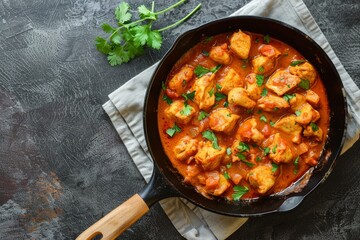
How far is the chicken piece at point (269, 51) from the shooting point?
4.13 meters

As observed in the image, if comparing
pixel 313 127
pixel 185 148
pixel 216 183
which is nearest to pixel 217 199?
pixel 216 183

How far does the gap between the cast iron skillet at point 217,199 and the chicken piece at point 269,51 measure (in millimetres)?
164

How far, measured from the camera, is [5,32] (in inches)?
178

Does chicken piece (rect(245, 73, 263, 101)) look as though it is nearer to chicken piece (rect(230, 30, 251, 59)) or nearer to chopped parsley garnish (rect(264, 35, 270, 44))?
chicken piece (rect(230, 30, 251, 59))

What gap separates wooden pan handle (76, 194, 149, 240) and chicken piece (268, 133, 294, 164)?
4.05 feet

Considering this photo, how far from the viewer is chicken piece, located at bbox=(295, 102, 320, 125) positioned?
4074mm

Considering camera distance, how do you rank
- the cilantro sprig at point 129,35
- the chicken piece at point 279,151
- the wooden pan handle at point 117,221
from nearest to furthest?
the wooden pan handle at point 117,221 → the chicken piece at point 279,151 → the cilantro sprig at point 129,35

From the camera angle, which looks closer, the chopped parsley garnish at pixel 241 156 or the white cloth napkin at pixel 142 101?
the chopped parsley garnish at pixel 241 156

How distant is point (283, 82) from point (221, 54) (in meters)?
0.63

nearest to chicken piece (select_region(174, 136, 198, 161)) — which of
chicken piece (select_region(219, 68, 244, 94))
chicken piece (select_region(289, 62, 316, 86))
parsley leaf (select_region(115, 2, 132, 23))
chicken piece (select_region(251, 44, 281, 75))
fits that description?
chicken piece (select_region(219, 68, 244, 94))

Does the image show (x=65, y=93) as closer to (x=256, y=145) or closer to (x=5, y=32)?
(x=5, y=32)

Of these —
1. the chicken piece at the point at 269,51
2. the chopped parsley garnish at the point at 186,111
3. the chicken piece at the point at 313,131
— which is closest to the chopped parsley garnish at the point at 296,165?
the chicken piece at the point at 313,131

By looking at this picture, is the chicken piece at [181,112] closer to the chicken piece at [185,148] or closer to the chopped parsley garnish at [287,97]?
the chicken piece at [185,148]

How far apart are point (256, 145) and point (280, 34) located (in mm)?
1077
